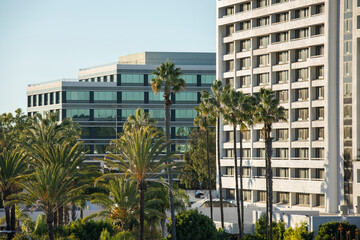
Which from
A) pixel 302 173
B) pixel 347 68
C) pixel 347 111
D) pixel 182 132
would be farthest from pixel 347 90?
pixel 182 132

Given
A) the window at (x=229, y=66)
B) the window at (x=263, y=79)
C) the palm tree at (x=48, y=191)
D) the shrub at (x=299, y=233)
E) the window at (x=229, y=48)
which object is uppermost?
the window at (x=229, y=48)

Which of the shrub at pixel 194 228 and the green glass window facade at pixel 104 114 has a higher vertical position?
the green glass window facade at pixel 104 114

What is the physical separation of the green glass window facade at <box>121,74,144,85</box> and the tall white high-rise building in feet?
144

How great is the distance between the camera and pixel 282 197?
365 feet

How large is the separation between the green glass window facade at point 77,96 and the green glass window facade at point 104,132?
791 centimetres

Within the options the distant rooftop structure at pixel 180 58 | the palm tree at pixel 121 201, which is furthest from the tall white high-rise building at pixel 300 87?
the distant rooftop structure at pixel 180 58

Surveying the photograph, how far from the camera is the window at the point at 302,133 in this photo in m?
109

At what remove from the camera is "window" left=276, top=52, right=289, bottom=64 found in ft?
370

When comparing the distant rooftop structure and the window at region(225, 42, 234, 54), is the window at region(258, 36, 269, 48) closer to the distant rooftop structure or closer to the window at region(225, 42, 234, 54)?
the window at region(225, 42, 234, 54)

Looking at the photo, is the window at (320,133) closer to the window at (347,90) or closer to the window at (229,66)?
the window at (347,90)

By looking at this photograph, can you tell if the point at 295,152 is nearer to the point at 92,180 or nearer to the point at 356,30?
the point at 356,30

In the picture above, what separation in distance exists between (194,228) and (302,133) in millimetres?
40759

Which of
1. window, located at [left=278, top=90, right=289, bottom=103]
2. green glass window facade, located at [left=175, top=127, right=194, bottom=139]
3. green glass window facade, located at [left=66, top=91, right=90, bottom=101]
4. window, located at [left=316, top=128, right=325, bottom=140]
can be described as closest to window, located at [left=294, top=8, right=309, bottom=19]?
window, located at [left=278, top=90, right=289, bottom=103]

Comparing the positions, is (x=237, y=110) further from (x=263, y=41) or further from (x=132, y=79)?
(x=132, y=79)
